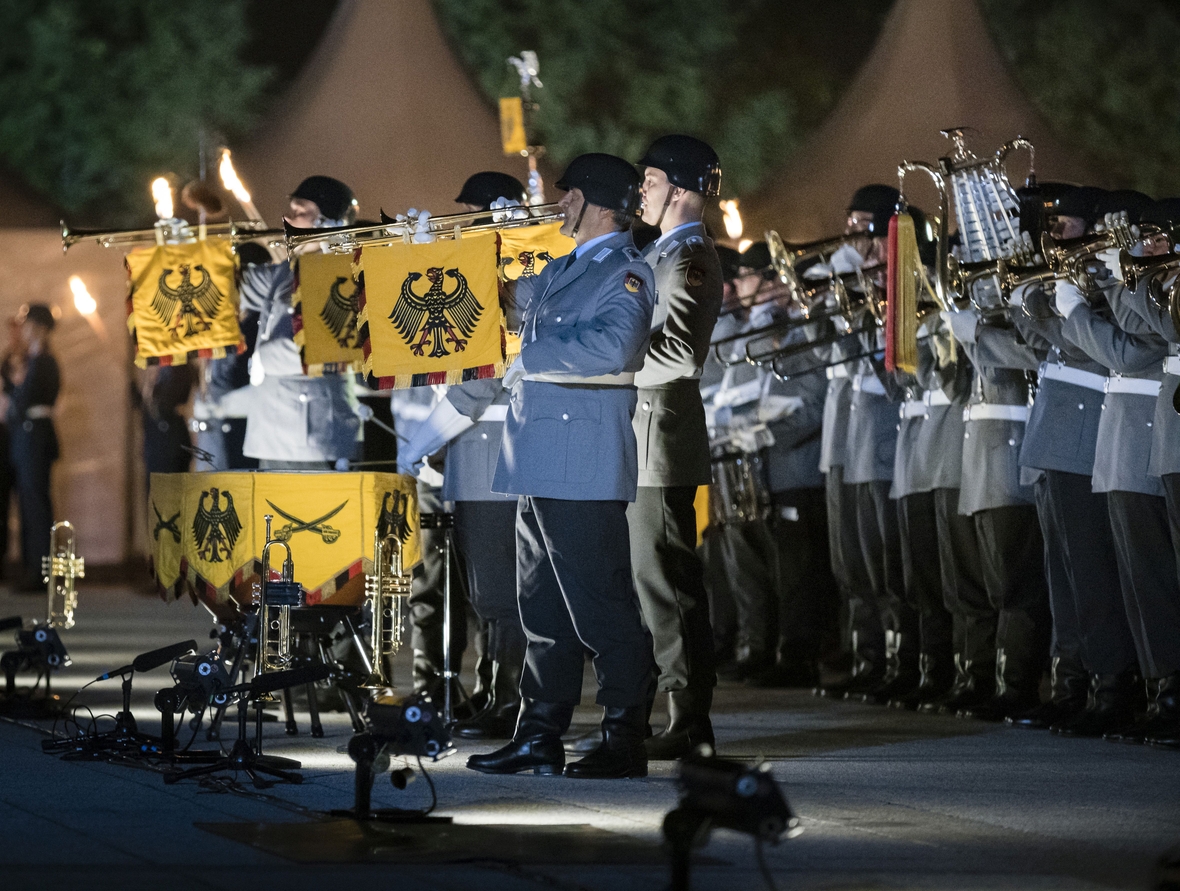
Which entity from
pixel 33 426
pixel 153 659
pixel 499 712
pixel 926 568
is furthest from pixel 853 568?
pixel 33 426

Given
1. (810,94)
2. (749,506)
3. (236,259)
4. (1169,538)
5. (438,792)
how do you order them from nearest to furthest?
(438,792) < (1169,538) < (236,259) < (749,506) < (810,94)

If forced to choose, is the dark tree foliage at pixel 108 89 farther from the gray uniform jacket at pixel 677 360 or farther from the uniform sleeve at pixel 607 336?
the uniform sleeve at pixel 607 336

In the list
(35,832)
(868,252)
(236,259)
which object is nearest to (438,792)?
(35,832)

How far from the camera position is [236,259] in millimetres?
10180

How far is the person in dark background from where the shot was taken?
57.5 feet

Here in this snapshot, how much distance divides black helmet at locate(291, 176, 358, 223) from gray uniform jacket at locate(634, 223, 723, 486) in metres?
2.48

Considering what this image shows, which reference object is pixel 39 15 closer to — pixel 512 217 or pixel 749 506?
pixel 749 506

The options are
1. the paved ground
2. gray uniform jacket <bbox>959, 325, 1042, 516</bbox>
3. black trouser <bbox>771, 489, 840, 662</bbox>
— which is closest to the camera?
the paved ground

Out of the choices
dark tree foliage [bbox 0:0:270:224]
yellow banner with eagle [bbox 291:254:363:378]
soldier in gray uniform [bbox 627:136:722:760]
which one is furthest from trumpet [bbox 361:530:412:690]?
dark tree foliage [bbox 0:0:270:224]

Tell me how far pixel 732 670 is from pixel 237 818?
20.4ft

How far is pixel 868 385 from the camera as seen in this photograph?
10523 mm

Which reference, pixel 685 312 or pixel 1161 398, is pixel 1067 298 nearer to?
pixel 1161 398

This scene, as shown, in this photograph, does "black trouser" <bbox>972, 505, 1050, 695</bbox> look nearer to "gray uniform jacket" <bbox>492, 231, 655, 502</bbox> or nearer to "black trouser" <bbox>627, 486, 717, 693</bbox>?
"black trouser" <bbox>627, 486, 717, 693</bbox>

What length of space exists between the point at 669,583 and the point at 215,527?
1974 mm
